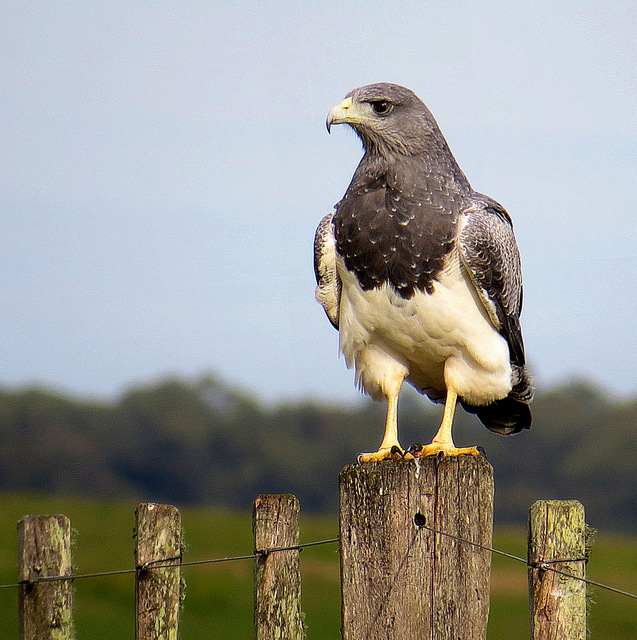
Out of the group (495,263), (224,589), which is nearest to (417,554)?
(495,263)

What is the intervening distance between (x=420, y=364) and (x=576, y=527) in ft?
5.73

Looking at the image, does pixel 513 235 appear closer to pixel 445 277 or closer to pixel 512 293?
pixel 512 293

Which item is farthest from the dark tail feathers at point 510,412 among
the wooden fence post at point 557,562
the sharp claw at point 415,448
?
the wooden fence post at point 557,562

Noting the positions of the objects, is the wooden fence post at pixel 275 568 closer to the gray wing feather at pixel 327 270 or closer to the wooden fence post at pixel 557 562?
the wooden fence post at pixel 557 562

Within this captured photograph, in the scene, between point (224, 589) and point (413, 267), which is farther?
point (224, 589)

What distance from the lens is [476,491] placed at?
10.2 ft

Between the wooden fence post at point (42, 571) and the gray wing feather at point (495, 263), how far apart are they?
226 centimetres

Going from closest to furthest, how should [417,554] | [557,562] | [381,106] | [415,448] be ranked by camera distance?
[557,562], [417,554], [415,448], [381,106]

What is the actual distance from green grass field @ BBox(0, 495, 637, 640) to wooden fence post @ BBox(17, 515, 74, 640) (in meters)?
6.07

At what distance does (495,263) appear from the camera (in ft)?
14.0

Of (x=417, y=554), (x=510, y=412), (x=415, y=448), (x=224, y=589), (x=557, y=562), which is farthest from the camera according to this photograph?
(x=224, y=589)

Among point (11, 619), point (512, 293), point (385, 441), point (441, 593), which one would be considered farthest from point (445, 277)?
point (11, 619)

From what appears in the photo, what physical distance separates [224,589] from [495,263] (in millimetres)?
10310

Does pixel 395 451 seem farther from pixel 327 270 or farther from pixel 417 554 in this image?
pixel 327 270
